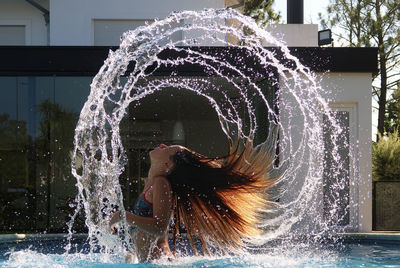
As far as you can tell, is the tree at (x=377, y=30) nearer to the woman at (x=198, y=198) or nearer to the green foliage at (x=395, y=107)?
the green foliage at (x=395, y=107)

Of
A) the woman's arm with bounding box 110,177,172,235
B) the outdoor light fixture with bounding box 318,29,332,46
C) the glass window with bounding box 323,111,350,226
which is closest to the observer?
the woman's arm with bounding box 110,177,172,235

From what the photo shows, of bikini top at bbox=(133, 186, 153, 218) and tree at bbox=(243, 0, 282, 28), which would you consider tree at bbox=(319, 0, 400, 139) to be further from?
bikini top at bbox=(133, 186, 153, 218)

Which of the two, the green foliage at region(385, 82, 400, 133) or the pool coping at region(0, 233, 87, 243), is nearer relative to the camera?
the pool coping at region(0, 233, 87, 243)

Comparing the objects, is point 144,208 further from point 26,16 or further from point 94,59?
point 26,16

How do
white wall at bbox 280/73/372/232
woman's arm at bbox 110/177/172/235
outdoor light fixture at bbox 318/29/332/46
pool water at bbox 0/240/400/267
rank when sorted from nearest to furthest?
woman's arm at bbox 110/177/172/235 < pool water at bbox 0/240/400/267 < white wall at bbox 280/73/372/232 < outdoor light fixture at bbox 318/29/332/46

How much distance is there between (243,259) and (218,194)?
→ 93 cm

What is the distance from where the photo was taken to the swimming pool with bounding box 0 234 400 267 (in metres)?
5.18

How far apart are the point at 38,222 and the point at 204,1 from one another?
7166 mm

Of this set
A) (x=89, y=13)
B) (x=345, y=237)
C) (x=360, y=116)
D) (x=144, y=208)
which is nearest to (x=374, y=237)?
(x=345, y=237)

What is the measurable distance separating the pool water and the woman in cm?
19

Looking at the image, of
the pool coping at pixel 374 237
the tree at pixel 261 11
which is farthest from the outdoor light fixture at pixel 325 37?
Answer: the tree at pixel 261 11

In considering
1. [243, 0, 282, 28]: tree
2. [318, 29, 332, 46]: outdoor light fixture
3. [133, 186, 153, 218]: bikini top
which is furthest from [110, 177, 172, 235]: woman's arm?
[243, 0, 282, 28]: tree

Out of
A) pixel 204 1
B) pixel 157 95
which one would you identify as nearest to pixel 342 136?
pixel 157 95

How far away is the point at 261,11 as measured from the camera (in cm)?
2197
